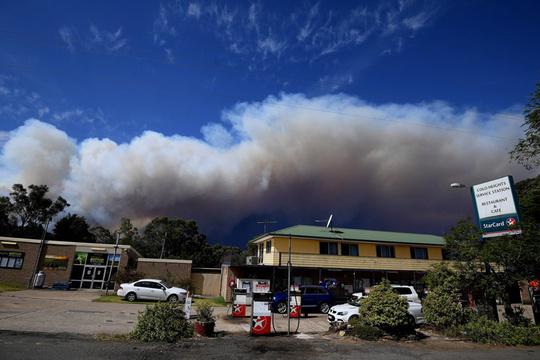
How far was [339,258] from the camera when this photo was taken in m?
27.1

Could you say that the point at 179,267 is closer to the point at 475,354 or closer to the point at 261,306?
the point at 261,306

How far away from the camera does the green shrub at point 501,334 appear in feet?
35.4

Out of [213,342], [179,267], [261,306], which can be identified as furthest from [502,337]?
[179,267]

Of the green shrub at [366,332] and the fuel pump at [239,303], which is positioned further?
the fuel pump at [239,303]

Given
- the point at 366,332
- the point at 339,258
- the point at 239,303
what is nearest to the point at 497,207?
the point at 366,332

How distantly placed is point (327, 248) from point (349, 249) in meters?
2.38

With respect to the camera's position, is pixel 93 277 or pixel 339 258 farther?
pixel 93 277

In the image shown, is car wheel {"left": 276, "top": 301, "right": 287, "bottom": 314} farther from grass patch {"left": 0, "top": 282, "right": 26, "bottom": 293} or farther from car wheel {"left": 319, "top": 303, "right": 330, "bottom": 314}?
grass patch {"left": 0, "top": 282, "right": 26, "bottom": 293}

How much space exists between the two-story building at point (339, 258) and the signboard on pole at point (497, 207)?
540 inches

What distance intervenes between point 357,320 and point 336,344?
2.37 m

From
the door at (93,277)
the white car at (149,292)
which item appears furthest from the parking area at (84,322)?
the door at (93,277)

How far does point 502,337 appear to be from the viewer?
10914mm

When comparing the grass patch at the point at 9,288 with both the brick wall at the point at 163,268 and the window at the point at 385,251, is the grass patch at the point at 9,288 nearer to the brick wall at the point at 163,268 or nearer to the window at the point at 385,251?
the brick wall at the point at 163,268

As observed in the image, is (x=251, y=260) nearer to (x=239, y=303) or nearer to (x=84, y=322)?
(x=239, y=303)
